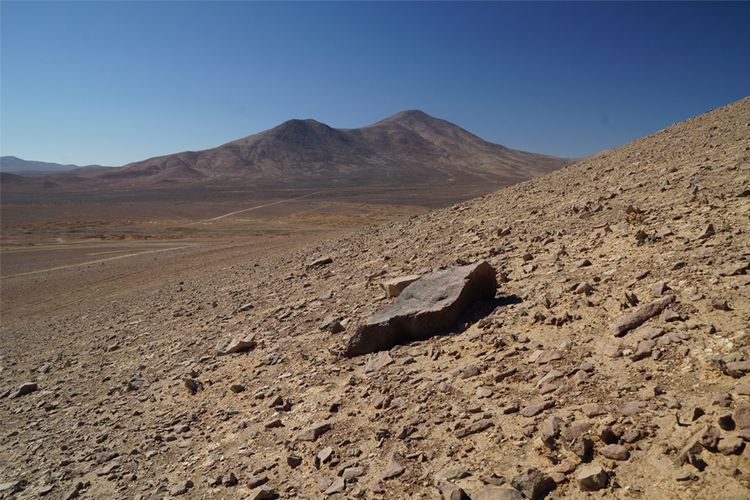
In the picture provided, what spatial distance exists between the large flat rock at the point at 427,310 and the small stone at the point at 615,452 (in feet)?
8.68

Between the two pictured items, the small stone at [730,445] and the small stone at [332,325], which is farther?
the small stone at [332,325]

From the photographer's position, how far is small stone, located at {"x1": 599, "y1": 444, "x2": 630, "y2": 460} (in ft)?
9.81

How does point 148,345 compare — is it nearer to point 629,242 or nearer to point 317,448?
point 317,448

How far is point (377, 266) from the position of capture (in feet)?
32.4

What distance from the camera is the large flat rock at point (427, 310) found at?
563cm

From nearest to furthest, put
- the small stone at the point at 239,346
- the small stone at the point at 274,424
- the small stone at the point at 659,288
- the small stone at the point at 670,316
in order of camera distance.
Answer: the small stone at the point at 670,316 < the small stone at the point at 659,288 < the small stone at the point at 274,424 < the small stone at the point at 239,346

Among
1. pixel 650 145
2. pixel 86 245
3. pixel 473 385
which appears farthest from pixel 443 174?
pixel 473 385

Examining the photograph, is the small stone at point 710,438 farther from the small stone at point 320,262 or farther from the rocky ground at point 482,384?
the small stone at point 320,262

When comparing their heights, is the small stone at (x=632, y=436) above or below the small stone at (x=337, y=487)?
above

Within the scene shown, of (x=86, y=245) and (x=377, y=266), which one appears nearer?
(x=377, y=266)

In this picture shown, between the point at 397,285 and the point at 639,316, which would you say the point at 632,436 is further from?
the point at 397,285

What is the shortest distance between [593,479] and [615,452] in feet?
0.87

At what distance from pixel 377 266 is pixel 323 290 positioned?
120cm

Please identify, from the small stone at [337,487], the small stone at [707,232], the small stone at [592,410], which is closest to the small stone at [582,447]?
the small stone at [592,410]
